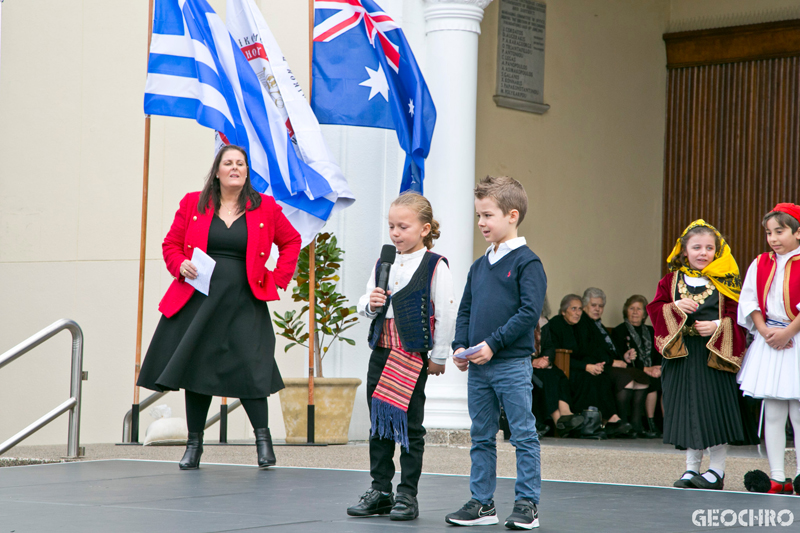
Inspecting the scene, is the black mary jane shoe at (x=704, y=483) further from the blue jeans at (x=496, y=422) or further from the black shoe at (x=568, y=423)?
the black shoe at (x=568, y=423)

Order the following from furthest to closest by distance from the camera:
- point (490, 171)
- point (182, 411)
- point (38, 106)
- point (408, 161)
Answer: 1. point (38, 106)
2. point (490, 171)
3. point (182, 411)
4. point (408, 161)

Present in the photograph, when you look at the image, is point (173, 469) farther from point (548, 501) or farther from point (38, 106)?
point (38, 106)

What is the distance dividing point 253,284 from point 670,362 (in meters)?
2.31

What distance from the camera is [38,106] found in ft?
36.3

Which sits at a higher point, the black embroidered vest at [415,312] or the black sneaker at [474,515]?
the black embroidered vest at [415,312]

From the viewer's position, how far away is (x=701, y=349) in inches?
225

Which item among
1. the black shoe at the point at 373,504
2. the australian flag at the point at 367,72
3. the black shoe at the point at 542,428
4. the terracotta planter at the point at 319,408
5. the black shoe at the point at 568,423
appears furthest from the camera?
the black shoe at the point at 568,423

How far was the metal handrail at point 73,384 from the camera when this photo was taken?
643 centimetres

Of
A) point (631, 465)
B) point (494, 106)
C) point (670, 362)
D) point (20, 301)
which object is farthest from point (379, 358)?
point (20, 301)

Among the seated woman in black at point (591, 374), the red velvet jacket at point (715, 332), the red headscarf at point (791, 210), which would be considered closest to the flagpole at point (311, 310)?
the seated woman in black at point (591, 374)

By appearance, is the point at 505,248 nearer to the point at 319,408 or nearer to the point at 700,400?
the point at 700,400

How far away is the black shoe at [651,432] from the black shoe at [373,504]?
560cm

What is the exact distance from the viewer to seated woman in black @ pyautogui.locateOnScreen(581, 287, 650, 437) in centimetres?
935

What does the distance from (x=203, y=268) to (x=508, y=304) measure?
7.34ft
